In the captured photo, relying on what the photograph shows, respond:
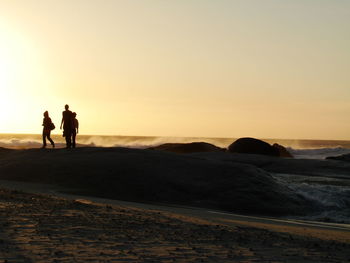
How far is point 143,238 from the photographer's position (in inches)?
330

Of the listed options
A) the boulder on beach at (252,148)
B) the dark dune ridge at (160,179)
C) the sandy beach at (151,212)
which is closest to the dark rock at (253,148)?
the boulder on beach at (252,148)

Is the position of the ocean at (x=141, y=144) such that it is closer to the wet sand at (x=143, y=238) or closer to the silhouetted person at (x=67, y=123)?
the silhouetted person at (x=67, y=123)

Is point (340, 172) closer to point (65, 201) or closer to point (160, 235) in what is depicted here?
point (65, 201)

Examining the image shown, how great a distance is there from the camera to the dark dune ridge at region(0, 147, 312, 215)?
16.2 metres

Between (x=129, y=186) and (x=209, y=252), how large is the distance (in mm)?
9777

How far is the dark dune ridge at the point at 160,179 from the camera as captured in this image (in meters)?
16.2

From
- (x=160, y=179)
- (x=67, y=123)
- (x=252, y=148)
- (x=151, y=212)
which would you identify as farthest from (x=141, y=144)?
(x=151, y=212)

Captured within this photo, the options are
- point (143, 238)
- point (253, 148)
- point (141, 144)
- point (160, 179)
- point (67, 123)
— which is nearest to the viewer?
point (143, 238)

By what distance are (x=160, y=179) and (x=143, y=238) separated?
9.19 meters

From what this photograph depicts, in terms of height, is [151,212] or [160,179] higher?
[160,179]

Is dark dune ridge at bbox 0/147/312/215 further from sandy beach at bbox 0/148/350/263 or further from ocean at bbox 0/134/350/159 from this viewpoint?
ocean at bbox 0/134/350/159

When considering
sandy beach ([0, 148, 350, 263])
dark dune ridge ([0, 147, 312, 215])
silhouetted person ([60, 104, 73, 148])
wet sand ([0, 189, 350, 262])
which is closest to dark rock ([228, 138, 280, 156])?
sandy beach ([0, 148, 350, 263])

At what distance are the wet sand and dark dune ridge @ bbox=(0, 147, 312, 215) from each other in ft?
14.1

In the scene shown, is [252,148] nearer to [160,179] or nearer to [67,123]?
[67,123]
